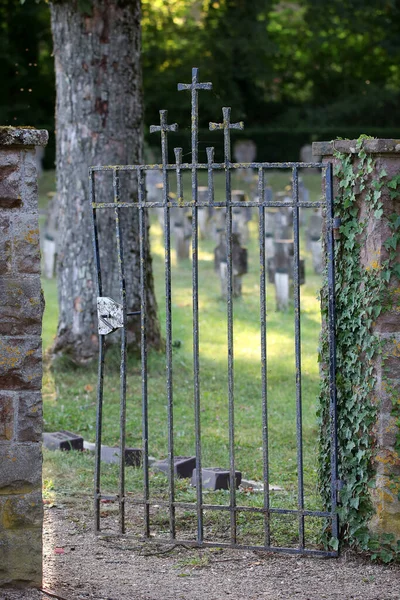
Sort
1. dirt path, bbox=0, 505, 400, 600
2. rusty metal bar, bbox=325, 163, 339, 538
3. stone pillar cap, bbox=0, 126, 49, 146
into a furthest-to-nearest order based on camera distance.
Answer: rusty metal bar, bbox=325, 163, 339, 538 < dirt path, bbox=0, 505, 400, 600 < stone pillar cap, bbox=0, 126, 49, 146

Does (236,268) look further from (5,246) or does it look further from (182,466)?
(5,246)

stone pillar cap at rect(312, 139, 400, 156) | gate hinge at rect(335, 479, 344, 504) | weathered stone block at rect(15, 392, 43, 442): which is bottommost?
gate hinge at rect(335, 479, 344, 504)

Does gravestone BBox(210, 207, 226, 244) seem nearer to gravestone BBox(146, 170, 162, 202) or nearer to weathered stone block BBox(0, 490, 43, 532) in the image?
gravestone BBox(146, 170, 162, 202)

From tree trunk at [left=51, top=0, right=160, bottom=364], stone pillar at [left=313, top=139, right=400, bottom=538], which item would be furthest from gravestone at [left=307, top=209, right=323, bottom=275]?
stone pillar at [left=313, top=139, right=400, bottom=538]

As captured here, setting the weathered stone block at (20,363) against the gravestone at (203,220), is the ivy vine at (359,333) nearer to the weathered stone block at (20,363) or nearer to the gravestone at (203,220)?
the weathered stone block at (20,363)

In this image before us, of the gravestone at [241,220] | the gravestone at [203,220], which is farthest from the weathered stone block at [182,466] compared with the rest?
the gravestone at [203,220]

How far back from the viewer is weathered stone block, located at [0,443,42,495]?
4387mm

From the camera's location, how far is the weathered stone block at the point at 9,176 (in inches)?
169

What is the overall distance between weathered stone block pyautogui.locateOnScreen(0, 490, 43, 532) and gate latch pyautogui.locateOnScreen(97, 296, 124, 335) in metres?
1.17

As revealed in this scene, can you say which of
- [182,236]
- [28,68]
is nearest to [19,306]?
[182,236]

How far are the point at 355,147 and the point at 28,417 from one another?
2086mm

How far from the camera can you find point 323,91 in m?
36.1

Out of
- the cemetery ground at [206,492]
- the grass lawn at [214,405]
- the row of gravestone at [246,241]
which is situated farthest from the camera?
the row of gravestone at [246,241]

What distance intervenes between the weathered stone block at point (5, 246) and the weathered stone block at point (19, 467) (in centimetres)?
84
